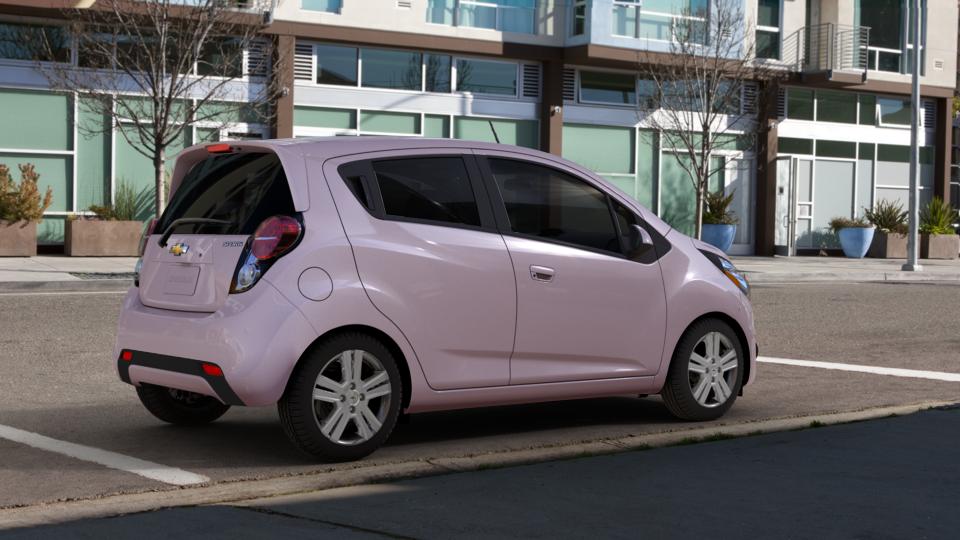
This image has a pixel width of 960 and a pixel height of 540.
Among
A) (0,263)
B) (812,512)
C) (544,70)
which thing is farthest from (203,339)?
(544,70)

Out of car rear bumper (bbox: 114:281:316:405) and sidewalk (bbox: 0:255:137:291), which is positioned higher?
car rear bumper (bbox: 114:281:316:405)

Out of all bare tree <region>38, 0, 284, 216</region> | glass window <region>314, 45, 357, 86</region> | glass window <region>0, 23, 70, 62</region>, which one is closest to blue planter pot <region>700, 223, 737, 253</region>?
glass window <region>314, 45, 357, 86</region>

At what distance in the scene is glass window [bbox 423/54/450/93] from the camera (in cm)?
3092

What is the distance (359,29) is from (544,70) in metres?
4.94

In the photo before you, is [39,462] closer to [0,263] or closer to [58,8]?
[0,263]

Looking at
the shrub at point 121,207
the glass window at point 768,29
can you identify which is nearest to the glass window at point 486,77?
the glass window at point 768,29

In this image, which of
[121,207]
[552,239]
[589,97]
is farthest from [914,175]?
[552,239]

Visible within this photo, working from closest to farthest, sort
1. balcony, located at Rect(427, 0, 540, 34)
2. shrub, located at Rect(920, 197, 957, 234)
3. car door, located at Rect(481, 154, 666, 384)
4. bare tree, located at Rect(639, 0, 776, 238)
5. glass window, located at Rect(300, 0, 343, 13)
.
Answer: car door, located at Rect(481, 154, 666, 384)
glass window, located at Rect(300, 0, 343, 13)
bare tree, located at Rect(639, 0, 776, 238)
balcony, located at Rect(427, 0, 540, 34)
shrub, located at Rect(920, 197, 957, 234)

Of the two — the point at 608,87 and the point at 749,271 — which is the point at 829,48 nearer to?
the point at 608,87

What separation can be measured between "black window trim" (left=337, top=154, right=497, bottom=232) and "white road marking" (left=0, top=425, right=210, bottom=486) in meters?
1.56

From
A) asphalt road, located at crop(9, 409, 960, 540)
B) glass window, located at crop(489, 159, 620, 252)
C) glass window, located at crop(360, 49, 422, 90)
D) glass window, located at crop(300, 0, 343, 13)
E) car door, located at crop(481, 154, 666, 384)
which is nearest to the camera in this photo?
asphalt road, located at crop(9, 409, 960, 540)

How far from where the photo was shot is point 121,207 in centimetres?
2716

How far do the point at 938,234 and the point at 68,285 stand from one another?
2431 cm

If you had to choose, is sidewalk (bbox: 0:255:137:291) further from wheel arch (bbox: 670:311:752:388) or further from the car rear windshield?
wheel arch (bbox: 670:311:752:388)
